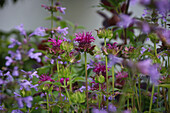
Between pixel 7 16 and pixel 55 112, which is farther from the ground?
pixel 7 16

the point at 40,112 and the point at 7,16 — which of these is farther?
the point at 7,16

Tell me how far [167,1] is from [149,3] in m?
0.02

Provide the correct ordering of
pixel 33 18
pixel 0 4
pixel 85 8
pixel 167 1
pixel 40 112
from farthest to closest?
pixel 33 18, pixel 85 8, pixel 0 4, pixel 40 112, pixel 167 1

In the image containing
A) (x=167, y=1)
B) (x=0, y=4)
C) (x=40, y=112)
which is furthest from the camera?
(x=0, y=4)

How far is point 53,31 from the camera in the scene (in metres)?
0.57

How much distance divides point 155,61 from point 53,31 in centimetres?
29

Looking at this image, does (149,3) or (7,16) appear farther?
(7,16)

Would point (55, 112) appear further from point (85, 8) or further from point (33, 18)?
point (33, 18)

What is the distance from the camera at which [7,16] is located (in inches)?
114

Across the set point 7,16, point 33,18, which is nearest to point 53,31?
point 33,18

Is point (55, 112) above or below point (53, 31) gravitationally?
below

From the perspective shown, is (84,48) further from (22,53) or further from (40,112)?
(40,112)

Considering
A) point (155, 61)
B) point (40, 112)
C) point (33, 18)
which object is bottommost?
point (40, 112)

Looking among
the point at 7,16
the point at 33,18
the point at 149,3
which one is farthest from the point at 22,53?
the point at 7,16
